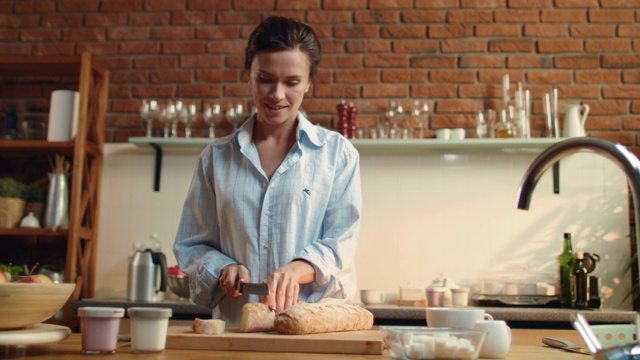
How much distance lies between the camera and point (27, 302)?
1.16m

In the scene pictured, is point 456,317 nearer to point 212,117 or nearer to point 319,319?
point 319,319

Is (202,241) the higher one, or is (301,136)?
(301,136)

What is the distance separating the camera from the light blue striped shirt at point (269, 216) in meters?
1.83

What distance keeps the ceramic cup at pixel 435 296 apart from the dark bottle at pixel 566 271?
0.57 metres

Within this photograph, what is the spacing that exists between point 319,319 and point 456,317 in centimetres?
31

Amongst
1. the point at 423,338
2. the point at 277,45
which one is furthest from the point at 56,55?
the point at 423,338

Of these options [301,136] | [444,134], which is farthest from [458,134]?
[301,136]

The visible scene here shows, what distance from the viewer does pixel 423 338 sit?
3.46ft

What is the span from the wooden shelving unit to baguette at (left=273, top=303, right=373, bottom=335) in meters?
2.30

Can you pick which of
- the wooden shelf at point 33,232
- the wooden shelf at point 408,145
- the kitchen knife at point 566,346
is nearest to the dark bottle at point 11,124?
the wooden shelf at point 33,232

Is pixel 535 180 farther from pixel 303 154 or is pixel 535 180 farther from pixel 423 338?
pixel 303 154

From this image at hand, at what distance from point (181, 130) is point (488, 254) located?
6.04 ft

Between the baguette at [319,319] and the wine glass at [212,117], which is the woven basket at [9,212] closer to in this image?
the wine glass at [212,117]

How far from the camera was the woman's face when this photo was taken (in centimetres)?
187
